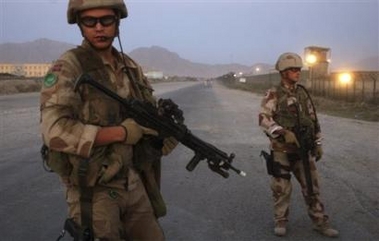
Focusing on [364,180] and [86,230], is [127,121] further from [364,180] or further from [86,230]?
[364,180]

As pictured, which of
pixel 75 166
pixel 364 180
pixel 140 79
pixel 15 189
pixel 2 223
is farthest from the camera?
pixel 364 180

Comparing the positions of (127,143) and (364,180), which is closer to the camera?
(127,143)

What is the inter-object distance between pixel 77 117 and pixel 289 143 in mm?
3053

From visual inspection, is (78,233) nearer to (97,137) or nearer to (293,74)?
(97,137)

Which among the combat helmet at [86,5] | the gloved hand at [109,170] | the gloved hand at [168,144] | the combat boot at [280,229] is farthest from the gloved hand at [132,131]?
the combat boot at [280,229]

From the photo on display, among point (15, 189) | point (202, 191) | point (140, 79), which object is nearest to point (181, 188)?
point (202, 191)

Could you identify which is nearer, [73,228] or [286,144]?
[73,228]

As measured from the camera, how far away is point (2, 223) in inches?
224

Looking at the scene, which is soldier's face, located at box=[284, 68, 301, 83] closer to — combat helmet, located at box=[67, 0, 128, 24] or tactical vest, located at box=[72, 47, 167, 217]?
tactical vest, located at box=[72, 47, 167, 217]

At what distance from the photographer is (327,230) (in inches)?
215

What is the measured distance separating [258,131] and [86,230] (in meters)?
12.5

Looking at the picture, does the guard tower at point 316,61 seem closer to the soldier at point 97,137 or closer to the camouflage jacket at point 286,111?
the camouflage jacket at point 286,111

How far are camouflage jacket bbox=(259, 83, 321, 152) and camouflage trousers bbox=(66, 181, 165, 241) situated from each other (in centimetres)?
260

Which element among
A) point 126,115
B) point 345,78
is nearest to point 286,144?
point 126,115
